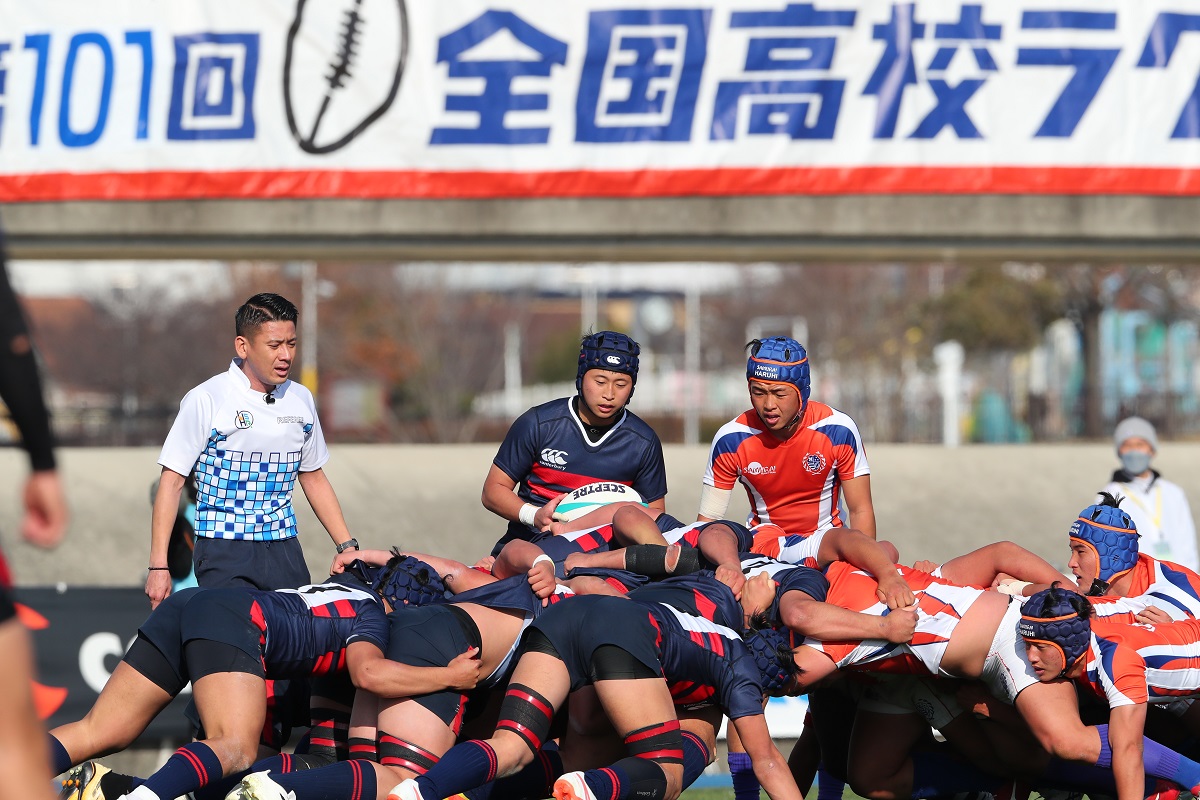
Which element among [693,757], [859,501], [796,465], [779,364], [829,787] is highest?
[779,364]

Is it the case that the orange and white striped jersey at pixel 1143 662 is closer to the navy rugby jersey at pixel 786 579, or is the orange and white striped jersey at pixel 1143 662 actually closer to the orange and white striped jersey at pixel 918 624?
the orange and white striped jersey at pixel 918 624

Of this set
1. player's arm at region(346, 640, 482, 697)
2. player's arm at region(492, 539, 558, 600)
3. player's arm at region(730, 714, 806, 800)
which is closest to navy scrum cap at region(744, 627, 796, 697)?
player's arm at region(730, 714, 806, 800)

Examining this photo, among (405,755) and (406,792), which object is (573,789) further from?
(405,755)

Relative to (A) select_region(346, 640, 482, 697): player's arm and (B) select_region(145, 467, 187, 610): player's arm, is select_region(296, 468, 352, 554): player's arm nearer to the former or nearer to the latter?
(B) select_region(145, 467, 187, 610): player's arm

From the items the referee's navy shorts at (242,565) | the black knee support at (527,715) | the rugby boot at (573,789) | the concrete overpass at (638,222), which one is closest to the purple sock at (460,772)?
the black knee support at (527,715)

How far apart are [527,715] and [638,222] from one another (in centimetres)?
547

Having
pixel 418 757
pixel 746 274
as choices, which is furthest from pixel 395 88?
pixel 746 274

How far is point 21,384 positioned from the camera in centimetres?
259

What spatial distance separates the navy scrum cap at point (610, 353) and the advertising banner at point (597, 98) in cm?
375

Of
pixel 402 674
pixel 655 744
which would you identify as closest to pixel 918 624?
pixel 655 744

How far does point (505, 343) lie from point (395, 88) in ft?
103

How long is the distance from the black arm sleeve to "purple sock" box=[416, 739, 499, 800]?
216 centimetres

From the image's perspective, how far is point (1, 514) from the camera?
38.3 ft

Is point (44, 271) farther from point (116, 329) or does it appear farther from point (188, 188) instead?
point (188, 188)
